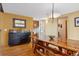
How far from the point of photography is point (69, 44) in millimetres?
1807

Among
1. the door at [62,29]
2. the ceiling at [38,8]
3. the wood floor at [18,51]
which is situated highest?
the ceiling at [38,8]

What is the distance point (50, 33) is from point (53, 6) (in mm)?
465

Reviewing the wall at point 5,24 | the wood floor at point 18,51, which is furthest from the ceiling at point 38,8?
the wood floor at point 18,51

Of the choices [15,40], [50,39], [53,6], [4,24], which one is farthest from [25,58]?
[53,6]

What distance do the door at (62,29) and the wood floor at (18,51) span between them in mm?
562

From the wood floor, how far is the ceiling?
1.81ft

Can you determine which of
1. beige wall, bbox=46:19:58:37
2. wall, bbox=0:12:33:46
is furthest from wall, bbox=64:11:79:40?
wall, bbox=0:12:33:46

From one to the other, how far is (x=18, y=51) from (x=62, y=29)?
839 millimetres

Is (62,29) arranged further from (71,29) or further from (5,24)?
(5,24)

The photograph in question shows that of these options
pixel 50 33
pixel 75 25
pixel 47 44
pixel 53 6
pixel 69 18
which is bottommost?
pixel 47 44

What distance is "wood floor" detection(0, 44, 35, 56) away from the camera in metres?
1.79

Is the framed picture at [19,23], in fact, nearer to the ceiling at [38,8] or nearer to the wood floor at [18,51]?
the ceiling at [38,8]

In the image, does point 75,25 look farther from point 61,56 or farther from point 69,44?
point 61,56

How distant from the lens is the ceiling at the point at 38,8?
1792 millimetres
